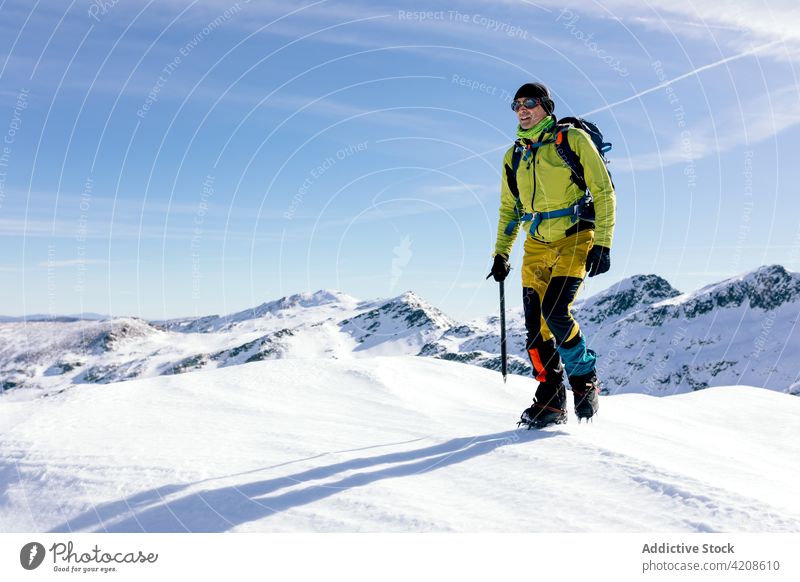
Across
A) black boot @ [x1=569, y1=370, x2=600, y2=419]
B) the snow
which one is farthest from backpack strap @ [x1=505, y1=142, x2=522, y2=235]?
the snow

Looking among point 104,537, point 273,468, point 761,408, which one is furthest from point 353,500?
point 761,408

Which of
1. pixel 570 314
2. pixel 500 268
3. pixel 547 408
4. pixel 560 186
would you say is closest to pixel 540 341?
pixel 570 314

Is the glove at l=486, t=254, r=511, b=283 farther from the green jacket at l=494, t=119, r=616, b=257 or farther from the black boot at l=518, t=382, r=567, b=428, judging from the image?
the black boot at l=518, t=382, r=567, b=428

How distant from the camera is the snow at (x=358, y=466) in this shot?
3.73 metres

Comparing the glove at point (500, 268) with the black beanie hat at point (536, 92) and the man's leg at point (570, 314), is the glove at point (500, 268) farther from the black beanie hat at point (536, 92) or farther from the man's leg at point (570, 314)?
the black beanie hat at point (536, 92)

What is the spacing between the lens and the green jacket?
612 cm

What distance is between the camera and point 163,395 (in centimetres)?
762

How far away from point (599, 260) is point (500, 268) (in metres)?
1.67

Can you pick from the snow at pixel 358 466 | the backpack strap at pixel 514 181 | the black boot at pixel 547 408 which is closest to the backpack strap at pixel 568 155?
the backpack strap at pixel 514 181

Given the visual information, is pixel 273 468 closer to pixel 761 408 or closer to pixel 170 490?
pixel 170 490

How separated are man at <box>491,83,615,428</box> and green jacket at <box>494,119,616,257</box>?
1cm

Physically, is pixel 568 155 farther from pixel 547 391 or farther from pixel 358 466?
pixel 358 466

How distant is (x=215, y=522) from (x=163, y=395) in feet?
14.3

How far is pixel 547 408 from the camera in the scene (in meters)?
6.30
